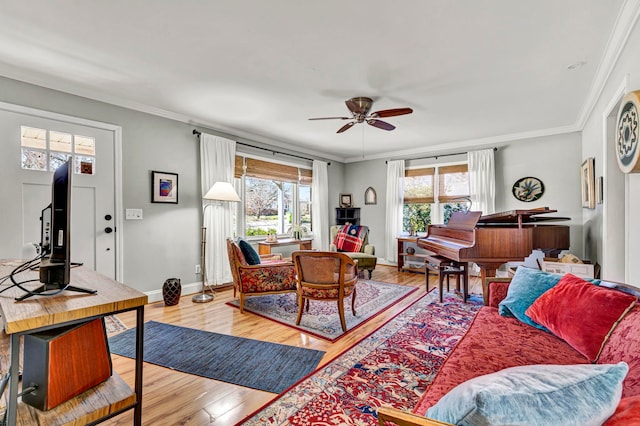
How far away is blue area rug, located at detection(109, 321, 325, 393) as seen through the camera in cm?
209

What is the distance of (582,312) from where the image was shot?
4.94ft

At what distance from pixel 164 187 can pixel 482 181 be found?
499cm

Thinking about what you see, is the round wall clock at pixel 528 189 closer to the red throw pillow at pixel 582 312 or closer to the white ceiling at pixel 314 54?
the white ceiling at pixel 314 54

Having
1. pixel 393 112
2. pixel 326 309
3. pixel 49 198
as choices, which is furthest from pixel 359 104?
pixel 49 198

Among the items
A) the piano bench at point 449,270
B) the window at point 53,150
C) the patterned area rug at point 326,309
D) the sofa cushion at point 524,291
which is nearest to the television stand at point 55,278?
the patterned area rug at point 326,309

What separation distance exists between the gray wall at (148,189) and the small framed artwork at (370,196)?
147 inches

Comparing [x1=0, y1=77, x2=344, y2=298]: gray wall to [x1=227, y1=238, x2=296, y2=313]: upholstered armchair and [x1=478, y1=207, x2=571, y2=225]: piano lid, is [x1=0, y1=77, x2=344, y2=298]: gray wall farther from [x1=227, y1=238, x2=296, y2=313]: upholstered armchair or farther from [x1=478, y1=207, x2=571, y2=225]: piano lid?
[x1=478, y1=207, x2=571, y2=225]: piano lid

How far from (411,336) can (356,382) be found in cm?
95

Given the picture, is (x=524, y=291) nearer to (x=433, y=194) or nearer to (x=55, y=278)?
(x=55, y=278)

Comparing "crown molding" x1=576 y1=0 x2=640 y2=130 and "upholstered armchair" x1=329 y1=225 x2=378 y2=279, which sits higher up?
"crown molding" x1=576 y1=0 x2=640 y2=130

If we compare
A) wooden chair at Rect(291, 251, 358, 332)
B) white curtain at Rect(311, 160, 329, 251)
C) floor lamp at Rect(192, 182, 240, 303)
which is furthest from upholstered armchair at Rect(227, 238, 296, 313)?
white curtain at Rect(311, 160, 329, 251)

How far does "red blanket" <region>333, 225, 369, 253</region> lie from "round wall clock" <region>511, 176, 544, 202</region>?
256cm

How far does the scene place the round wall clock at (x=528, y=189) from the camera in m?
4.89

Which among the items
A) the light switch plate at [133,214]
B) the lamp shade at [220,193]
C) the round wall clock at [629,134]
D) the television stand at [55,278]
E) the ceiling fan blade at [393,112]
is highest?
the ceiling fan blade at [393,112]
